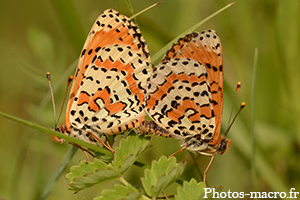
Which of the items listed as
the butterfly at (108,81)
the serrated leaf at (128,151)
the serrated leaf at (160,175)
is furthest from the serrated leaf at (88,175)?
the butterfly at (108,81)

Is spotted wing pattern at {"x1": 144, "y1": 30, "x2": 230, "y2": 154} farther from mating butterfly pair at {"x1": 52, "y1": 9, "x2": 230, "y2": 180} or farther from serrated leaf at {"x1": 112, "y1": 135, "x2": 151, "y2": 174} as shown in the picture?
serrated leaf at {"x1": 112, "y1": 135, "x2": 151, "y2": 174}

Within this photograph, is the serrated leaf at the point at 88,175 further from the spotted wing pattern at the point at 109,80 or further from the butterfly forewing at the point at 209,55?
the butterfly forewing at the point at 209,55

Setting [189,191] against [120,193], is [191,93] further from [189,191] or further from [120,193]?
[120,193]

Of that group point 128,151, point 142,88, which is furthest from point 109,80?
point 128,151

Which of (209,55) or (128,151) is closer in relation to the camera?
(128,151)

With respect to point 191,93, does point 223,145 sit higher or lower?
lower

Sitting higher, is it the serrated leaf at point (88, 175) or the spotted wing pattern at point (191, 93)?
the spotted wing pattern at point (191, 93)

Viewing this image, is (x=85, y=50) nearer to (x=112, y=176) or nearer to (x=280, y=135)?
(x=112, y=176)
